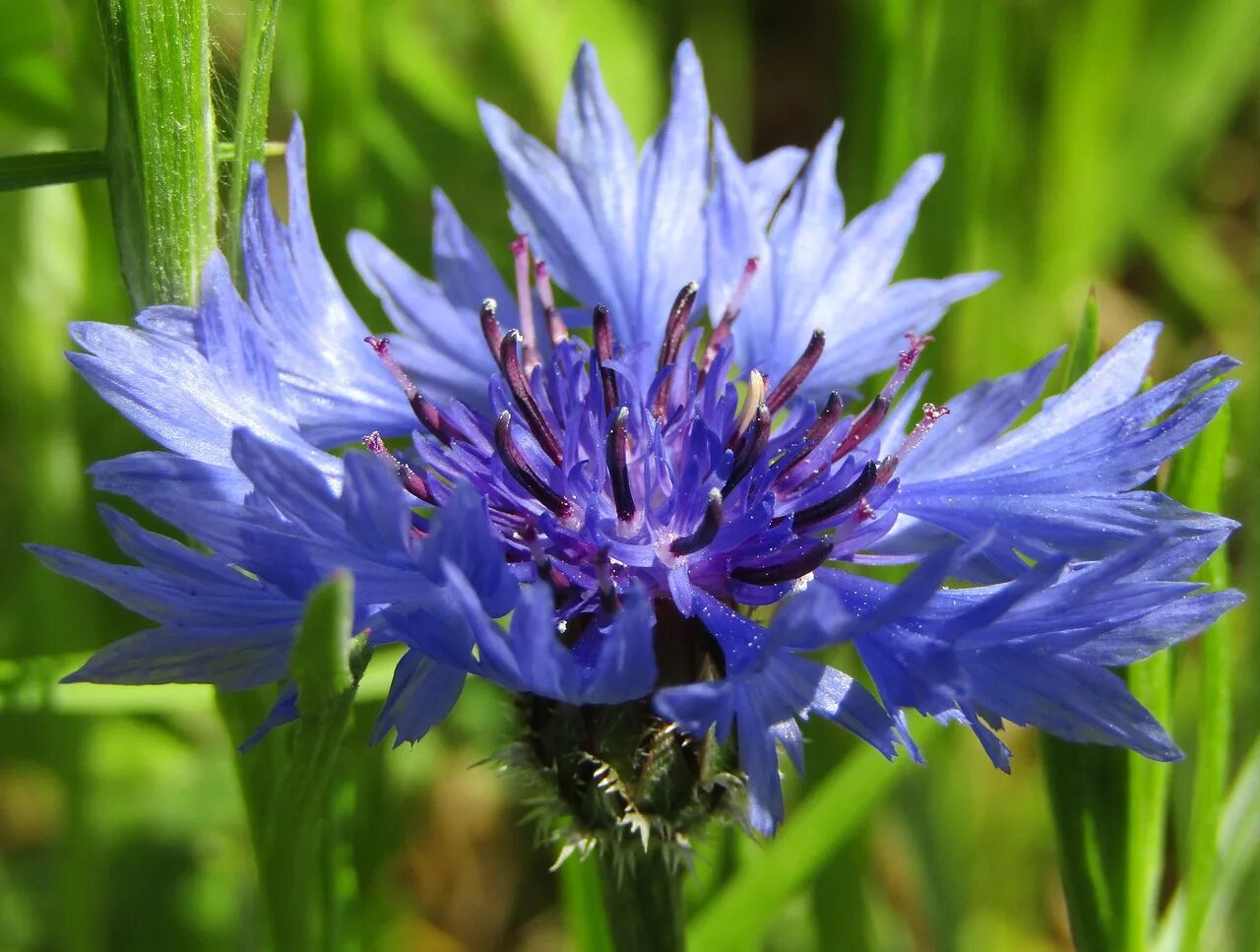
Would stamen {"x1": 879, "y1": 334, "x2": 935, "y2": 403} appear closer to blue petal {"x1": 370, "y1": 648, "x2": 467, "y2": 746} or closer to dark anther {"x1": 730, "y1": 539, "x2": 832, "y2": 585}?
dark anther {"x1": 730, "y1": 539, "x2": 832, "y2": 585}

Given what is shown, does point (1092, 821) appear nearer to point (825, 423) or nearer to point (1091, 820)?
point (1091, 820)

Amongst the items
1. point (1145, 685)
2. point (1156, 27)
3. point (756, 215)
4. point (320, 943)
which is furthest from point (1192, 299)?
point (320, 943)

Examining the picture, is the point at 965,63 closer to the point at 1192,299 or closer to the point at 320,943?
the point at 1192,299

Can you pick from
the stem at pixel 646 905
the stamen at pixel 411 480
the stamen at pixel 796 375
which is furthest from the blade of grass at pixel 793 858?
the stamen at pixel 411 480

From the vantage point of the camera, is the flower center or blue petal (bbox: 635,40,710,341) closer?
the flower center

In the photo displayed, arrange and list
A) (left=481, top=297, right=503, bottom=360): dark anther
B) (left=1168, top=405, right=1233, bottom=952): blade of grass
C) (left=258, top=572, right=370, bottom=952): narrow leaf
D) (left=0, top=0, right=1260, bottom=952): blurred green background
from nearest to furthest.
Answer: (left=258, top=572, right=370, bottom=952): narrow leaf < (left=1168, top=405, right=1233, bottom=952): blade of grass < (left=481, top=297, right=503, bottom=360): dark anther < (left=0, top=0, right=1260, bottom=952): blurred green background

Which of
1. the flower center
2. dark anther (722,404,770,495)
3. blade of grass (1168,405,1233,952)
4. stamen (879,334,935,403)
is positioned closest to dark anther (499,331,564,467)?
the flower center

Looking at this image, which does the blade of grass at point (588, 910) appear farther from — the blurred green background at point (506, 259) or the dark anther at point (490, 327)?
the dark anther at point (490, 327)
